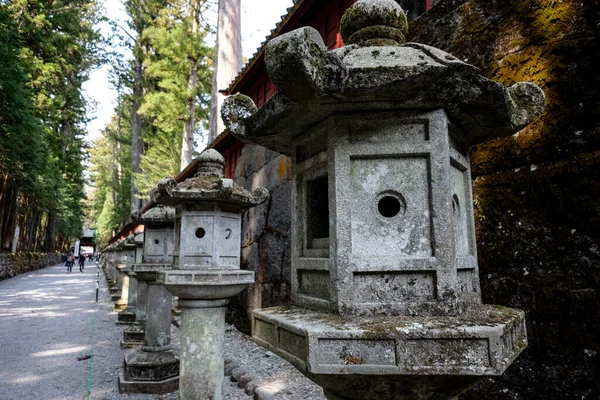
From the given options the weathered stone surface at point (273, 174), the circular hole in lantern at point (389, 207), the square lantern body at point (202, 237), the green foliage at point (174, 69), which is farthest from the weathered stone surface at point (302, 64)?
the green foliage at point (174, 69)

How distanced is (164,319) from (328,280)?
449 cm

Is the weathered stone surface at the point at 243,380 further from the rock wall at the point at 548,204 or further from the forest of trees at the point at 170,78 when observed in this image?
the forest of trees at the point at 170,78

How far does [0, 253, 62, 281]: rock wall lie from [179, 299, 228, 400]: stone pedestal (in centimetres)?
2052

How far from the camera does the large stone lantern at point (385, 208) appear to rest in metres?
1.59

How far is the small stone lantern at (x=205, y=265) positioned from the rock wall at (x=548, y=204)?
250 cm

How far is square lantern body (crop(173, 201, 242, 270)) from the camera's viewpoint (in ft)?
13.4

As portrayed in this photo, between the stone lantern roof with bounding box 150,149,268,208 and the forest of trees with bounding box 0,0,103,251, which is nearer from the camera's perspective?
the stone lantern roof with bounding box 150,149,268,208

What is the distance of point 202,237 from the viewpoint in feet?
13.8

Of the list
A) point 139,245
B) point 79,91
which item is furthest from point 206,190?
point 79,91

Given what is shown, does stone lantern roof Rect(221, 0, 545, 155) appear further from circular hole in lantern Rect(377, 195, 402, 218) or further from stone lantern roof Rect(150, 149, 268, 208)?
stone lantern roof Rect(150, 149, 268, 208)

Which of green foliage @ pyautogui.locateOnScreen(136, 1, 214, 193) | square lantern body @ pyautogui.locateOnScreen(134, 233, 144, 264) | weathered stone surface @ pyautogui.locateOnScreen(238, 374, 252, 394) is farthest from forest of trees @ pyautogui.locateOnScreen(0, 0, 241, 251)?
weathered stone surface @ pyautogui.locateOnScreen(238, 374, 252, 394)

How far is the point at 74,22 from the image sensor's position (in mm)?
21375

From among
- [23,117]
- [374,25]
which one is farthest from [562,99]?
[23,117]

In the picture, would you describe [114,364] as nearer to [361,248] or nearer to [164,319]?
[164,319]
